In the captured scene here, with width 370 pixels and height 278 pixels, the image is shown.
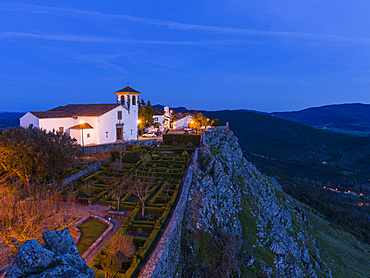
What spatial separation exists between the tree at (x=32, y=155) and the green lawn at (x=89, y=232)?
24.7 feet

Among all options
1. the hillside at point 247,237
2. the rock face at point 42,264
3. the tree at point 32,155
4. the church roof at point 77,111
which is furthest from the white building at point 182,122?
the rock face at point 42,264

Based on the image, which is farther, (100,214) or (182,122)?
(182,122)

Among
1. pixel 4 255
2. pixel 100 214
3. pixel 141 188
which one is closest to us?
pixel 4 255

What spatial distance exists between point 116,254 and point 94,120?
34350 millimetres

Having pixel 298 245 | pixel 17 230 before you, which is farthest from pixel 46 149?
pixel 298 245

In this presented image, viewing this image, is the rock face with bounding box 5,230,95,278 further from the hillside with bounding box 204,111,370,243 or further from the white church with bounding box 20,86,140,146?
the hillside with bounding box 204,111,370,243

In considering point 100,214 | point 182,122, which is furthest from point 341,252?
point 182,122

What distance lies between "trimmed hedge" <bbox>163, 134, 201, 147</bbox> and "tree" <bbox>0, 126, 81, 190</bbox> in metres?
24.6

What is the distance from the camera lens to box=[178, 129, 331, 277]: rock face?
1881 centimetres

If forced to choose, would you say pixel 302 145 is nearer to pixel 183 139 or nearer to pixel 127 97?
pixel 183 139

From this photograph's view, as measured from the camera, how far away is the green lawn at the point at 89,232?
13413mm

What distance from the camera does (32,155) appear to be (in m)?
20.2

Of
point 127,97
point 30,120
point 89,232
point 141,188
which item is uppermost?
point 127,97

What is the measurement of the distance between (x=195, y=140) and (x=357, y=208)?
7754cm
